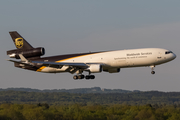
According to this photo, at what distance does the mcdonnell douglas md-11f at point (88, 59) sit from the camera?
64.8 m

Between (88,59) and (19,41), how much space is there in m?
20.1

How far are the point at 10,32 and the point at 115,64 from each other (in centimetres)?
3068

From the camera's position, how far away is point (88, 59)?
69.4m

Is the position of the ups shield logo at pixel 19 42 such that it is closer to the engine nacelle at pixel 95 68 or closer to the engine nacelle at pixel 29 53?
the engine nacelle at pixel 29 53

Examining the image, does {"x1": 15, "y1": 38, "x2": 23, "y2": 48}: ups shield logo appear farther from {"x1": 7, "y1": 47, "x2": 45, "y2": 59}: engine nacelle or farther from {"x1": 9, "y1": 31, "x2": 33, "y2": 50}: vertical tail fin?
{"x1": 7, "y1": 47, "x2": 45, "y2": 59}: engine nacelle

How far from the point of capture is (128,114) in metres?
119

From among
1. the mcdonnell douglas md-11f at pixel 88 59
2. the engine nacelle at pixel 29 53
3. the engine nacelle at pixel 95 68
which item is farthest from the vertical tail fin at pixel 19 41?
the engine nacelle at pixel 95 68

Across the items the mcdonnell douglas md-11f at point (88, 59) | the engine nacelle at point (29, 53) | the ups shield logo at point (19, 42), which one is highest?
the ups shield logo at point (19, 42)

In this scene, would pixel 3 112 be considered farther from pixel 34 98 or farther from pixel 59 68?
pixel 34 98

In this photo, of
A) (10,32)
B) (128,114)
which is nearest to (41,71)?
(10,32)

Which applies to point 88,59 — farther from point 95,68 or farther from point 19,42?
point 19,42

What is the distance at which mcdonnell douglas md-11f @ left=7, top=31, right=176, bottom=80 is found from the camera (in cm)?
6481

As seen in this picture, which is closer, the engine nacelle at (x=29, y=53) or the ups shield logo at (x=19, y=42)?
the engine nacelle at (x=29, y=53)

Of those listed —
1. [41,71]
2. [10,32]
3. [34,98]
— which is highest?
[10,32]
